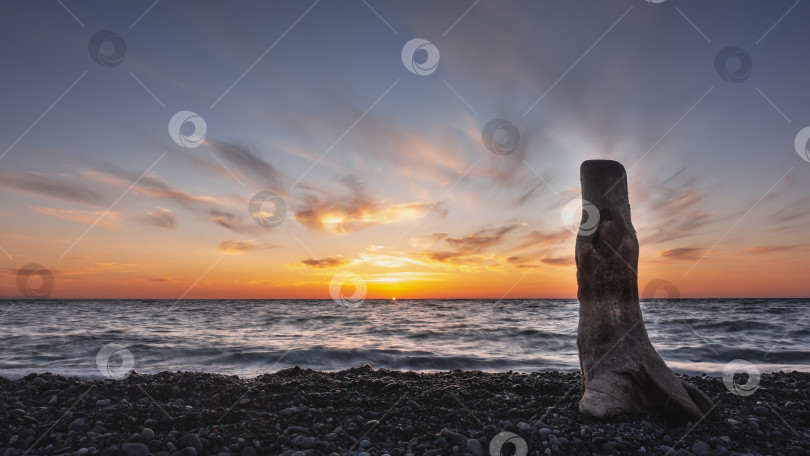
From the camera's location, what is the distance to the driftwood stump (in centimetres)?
503

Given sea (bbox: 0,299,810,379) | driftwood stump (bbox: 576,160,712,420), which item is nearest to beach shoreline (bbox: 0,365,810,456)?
driftwood stump (bbox: 576,160,712,420)

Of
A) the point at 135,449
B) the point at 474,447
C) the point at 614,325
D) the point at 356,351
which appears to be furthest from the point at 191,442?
the point at 356,351

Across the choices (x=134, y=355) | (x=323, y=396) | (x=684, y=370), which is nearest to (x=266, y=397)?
(x=323, y=396)

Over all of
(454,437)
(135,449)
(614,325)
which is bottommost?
(135,449)

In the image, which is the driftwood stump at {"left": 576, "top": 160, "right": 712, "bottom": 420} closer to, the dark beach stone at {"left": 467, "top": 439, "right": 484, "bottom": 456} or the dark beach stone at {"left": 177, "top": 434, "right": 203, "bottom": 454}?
the dark beach stone at {"left": 467, "top": 439, "right": 484, "bottom": 456}

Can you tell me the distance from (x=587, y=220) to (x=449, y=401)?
3333 millimetres

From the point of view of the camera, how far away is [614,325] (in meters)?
5.35

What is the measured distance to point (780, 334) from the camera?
57.7 ft

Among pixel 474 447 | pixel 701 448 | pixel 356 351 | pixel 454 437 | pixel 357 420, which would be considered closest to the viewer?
pixel 701 448

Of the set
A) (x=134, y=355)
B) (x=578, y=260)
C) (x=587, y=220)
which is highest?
(x=587, y=220)

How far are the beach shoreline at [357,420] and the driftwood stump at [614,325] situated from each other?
22 centimetres

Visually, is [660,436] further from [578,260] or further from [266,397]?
[266,397]

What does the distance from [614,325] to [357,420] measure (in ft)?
11.6

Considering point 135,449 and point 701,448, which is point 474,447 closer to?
point 701,448
